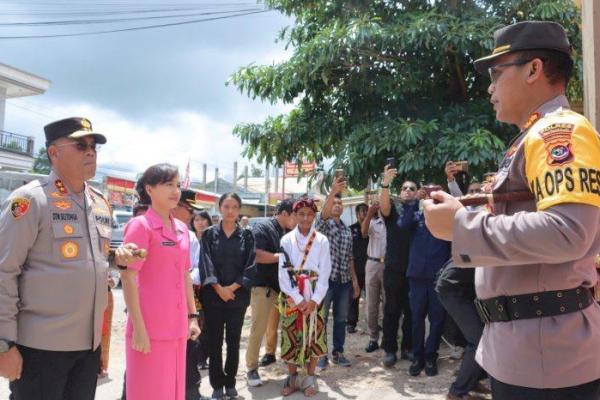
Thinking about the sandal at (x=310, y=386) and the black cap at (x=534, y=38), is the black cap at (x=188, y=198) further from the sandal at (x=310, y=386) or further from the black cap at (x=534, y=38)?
the black cap at (x=534, y=38)

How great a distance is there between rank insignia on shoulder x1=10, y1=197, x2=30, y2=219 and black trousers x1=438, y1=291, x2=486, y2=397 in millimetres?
3302

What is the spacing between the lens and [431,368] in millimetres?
5484

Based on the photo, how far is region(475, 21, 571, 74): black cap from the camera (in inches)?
61.5

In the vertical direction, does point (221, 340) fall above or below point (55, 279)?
below

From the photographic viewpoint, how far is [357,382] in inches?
210

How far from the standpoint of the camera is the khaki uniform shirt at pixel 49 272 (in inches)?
90.5

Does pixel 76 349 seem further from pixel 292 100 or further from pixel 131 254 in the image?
pixel 292 100

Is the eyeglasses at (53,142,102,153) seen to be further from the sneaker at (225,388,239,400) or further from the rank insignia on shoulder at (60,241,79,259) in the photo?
the sneaker at (225,388,239,400)

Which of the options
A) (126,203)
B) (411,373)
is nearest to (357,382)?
(411,373)

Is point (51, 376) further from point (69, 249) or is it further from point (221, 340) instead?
point (221, 340)

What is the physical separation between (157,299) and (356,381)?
299 cm

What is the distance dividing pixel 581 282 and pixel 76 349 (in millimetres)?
2204

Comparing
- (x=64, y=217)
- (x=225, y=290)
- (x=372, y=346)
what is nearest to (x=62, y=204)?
(x=64, y=217)

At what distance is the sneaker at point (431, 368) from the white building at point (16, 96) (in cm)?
2202
